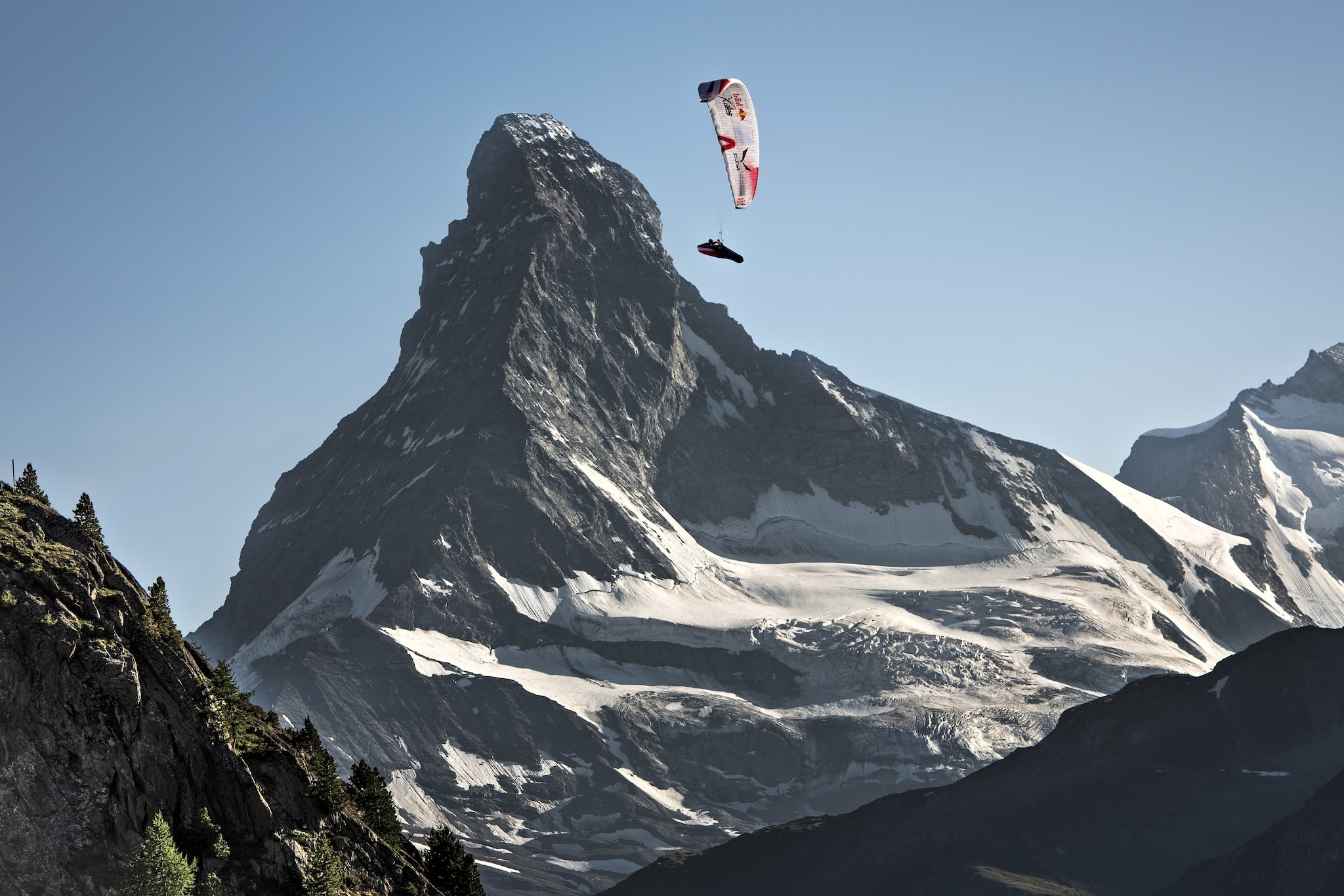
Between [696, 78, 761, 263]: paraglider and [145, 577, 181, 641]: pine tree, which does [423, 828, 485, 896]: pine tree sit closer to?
[145, 577, 181, 641]: pine tree

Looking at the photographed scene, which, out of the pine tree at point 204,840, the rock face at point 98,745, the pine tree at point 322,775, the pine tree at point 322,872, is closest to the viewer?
the rock face at point 98,745

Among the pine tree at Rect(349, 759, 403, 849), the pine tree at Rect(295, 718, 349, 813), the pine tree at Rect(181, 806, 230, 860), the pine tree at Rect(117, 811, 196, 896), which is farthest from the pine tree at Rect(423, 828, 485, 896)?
the pine tree at Rect(117, 811, 196, 896)

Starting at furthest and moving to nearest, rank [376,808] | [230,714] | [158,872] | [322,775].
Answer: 1. [376,808]
2. [322,775]
3. [230,714]
4. [158,872]

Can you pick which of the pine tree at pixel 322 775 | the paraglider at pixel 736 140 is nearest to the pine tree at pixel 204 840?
the pine tree at pixel 322 775

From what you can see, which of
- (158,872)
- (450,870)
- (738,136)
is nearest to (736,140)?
(738,136)

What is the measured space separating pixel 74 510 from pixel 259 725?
1234 cm

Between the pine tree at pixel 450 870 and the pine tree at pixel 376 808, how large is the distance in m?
2.12

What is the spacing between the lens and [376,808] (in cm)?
7744

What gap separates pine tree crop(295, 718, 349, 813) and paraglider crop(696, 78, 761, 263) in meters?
61.6

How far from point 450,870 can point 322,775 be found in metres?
12.1

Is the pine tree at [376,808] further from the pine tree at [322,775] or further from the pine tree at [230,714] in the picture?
the pine tree at [230,714]

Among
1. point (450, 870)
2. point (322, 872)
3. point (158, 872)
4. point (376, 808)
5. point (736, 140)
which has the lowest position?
point (322, 872)

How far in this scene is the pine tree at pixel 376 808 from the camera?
7700 cm

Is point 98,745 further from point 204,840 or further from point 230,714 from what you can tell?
point 230,714
